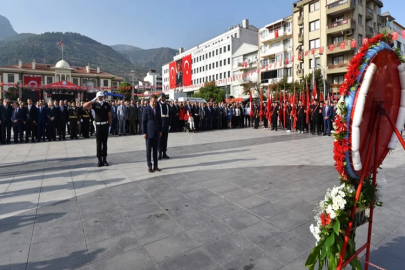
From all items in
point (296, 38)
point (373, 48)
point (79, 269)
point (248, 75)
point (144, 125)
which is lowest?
point (79, 269)

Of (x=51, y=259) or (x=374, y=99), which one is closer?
(x=374, y=99)

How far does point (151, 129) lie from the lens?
6.97m

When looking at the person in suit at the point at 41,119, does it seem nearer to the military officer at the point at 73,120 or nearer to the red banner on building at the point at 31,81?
the military officer at the point at 73,120

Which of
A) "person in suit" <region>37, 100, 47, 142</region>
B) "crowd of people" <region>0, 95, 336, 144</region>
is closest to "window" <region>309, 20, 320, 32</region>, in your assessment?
"crowd of people" <region>0, 95, 336, 144</region>

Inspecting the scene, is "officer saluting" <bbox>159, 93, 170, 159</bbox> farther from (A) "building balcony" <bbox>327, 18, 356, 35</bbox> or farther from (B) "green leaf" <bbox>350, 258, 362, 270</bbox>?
(A) "building balcony" <bbox>327, 18, 356, 35</bbox>

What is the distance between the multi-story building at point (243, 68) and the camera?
5501cm

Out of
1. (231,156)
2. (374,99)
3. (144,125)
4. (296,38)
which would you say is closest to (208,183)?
(144,125)

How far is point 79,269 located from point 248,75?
184ft

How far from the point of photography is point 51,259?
2.94 metres

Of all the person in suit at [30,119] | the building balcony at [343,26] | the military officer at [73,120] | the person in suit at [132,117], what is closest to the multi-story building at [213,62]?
the building balcony at [343,26]

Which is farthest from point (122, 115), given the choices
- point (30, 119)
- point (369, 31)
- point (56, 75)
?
point (56, 75)

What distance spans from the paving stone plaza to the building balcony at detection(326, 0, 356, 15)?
121ft

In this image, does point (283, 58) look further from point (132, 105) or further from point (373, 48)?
point (373, 48)

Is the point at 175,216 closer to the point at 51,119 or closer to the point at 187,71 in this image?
the point at 51,119
